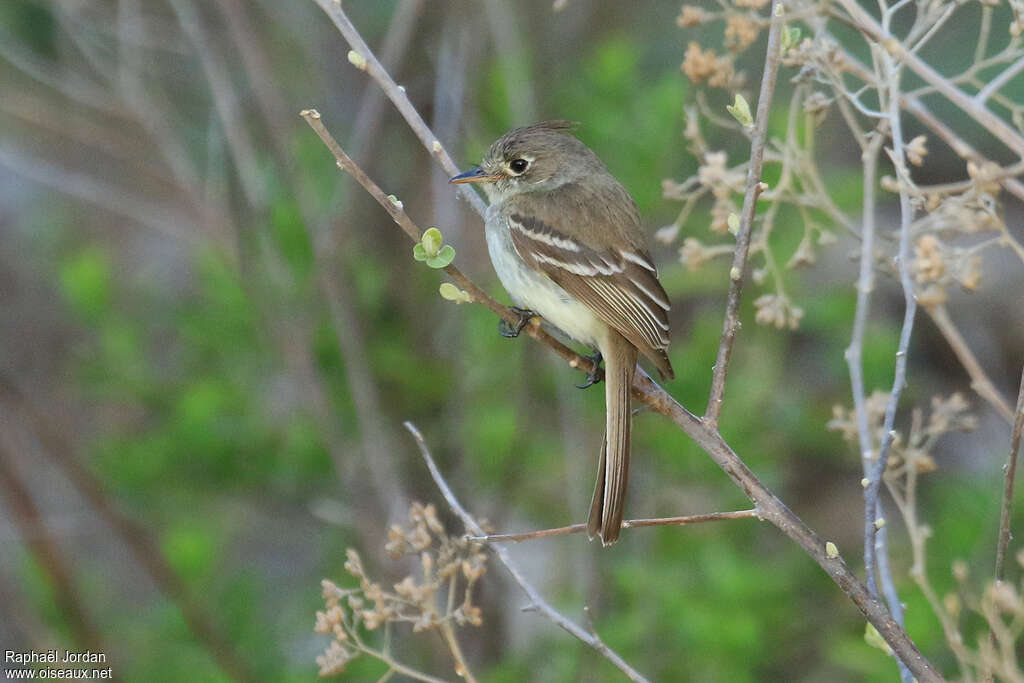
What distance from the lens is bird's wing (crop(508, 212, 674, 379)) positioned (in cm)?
338

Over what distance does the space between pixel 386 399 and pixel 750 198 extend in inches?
116

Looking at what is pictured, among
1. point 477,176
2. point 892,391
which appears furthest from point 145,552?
point 892,391

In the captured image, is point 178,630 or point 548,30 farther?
point 548,30

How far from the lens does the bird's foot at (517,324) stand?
310cm

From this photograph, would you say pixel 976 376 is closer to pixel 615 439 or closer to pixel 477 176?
pixel 615 439

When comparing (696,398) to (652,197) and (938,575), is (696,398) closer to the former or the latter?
(652,197)

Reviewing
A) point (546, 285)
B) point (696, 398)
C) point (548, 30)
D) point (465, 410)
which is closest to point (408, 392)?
point (465, 410)

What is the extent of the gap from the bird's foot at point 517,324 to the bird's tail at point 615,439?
0.86 feet

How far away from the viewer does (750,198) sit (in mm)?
2377

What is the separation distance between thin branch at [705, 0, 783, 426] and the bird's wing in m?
0.84

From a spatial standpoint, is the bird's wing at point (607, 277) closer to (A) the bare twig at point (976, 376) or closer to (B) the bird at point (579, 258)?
(B) the bird at point (579, 258)

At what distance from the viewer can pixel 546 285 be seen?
3656 mm

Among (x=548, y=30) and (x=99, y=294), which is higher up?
(x=548, y=30)

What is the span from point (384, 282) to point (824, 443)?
2.05 m
